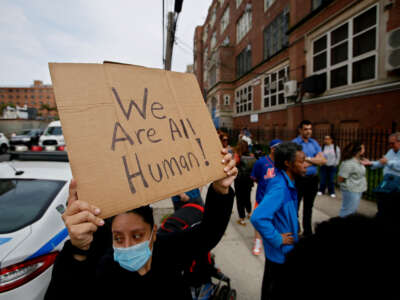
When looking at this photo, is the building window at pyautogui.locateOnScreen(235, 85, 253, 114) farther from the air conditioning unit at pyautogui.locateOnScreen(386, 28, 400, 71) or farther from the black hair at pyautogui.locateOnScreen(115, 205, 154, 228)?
the black hair at pyautogui.locateOnScreen(115, 205, 154, 228)

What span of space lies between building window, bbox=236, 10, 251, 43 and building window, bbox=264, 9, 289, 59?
4.65 meters

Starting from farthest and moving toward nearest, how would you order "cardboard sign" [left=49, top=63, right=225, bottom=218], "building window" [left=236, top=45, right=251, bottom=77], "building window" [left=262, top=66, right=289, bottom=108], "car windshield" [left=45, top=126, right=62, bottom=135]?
"building window" [left=236, top=45, right=251, bottom=77] → "building window" [left=262, top=66, right=289, bottom=108] → "car windshield" [left=45, top=126, right=62, bottom=135] → "cardboard sign" [left=49, top=63, right=225, bottom=218]

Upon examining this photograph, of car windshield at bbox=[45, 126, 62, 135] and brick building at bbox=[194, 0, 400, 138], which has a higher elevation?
brick building at bbox=[194, 0, 400, 138]

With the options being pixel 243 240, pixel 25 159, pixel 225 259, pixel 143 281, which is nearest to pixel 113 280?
pixel 143 281

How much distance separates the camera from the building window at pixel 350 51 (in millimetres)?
8406

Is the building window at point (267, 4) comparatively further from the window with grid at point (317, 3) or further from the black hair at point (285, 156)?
the black hair at point (285, 156)

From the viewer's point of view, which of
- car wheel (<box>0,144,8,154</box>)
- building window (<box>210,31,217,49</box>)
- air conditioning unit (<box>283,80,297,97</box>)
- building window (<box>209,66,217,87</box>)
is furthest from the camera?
building window (<box>210,31,217,49</box>)

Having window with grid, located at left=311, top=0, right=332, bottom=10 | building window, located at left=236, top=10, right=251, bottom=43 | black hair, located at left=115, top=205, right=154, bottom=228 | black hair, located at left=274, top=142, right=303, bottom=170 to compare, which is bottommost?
black hair, located at left=115, top=205, right=154, bottom=228

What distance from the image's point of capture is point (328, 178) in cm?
564

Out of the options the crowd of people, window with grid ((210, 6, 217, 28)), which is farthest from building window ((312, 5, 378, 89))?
window with grid ((210, 6, 217, 28))

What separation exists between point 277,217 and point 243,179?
2.24 meters

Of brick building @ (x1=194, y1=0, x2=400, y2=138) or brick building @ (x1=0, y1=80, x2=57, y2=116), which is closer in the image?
brick building @ (x1=194, y1=0, x2=400, y2=138)

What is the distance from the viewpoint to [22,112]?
161ft

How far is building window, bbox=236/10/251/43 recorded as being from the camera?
21047 millimetres
